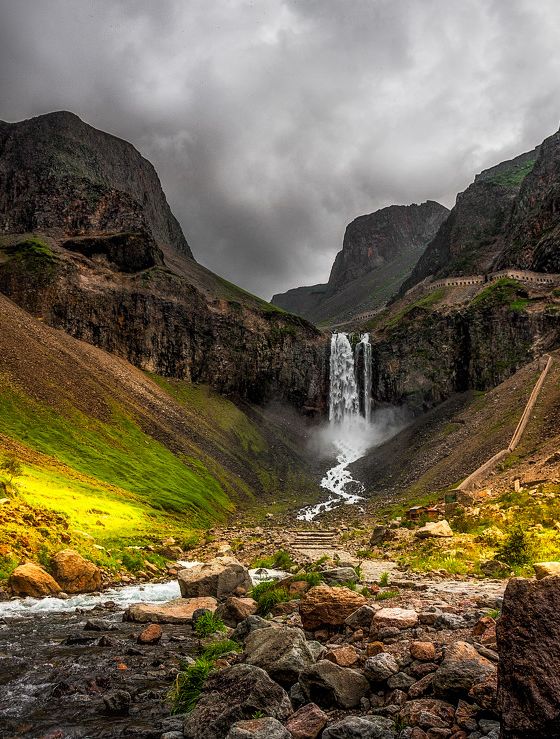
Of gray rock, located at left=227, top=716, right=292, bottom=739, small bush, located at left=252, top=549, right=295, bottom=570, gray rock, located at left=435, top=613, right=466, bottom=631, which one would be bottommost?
small bush, located at left=252, top=549, right=295, bottom=570

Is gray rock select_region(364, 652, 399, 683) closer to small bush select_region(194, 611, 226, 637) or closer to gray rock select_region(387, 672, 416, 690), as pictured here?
gray rock select_region(387, 672, 416, 690)

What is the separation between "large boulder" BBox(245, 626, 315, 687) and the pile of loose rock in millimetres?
21

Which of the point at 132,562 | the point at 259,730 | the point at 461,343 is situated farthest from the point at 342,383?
the point at 259,730

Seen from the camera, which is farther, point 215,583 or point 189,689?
point 215,583

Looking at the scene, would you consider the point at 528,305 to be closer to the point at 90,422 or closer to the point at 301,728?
the point at 90,422

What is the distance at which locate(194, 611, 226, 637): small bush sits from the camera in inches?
568

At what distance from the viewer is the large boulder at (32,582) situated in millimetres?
19312

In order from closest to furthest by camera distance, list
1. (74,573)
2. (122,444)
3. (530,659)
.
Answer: (530,659)
(74,573)
(122,444)

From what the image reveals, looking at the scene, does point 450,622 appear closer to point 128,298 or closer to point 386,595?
point 386,595

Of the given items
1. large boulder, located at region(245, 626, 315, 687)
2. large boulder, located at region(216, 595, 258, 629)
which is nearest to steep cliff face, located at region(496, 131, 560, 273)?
large boulder, located at region(216, 595, 258, 629)

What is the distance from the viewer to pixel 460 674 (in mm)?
6785

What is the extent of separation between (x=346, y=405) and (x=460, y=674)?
407 feet

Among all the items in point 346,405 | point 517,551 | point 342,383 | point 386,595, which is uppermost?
point 342,383

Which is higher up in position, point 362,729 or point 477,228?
point 477,228
